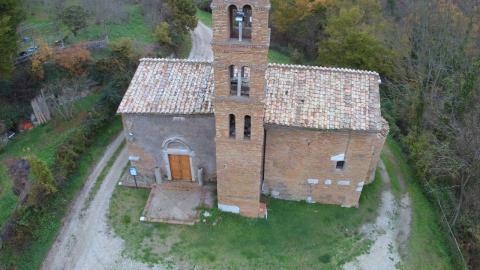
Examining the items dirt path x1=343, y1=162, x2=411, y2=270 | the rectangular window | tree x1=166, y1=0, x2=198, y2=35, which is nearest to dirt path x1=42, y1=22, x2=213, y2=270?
the rectangular window

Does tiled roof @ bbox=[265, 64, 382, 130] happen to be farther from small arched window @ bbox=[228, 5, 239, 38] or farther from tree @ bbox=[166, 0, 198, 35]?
tree @ bbox=[166, 0, 198, 35]

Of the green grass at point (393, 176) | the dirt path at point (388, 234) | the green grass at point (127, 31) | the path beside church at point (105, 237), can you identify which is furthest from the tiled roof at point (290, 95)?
the green grass at point (127, 31)

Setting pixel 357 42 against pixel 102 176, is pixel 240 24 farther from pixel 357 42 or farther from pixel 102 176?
pixel 357 42

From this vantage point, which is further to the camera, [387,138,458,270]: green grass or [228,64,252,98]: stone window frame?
[387,138,458,270]: green grass

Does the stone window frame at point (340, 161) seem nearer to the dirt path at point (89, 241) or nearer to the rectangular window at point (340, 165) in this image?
the rectangular window at point (340, 165)

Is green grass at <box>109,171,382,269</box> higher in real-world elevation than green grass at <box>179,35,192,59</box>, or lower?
lower

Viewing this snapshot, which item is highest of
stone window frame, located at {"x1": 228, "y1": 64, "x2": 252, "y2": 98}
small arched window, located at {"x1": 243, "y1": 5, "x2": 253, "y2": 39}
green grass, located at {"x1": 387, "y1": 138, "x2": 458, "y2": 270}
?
small arched window, located at {"x1": 243, "y1": 5, "x2": 253, "y2": 39}
